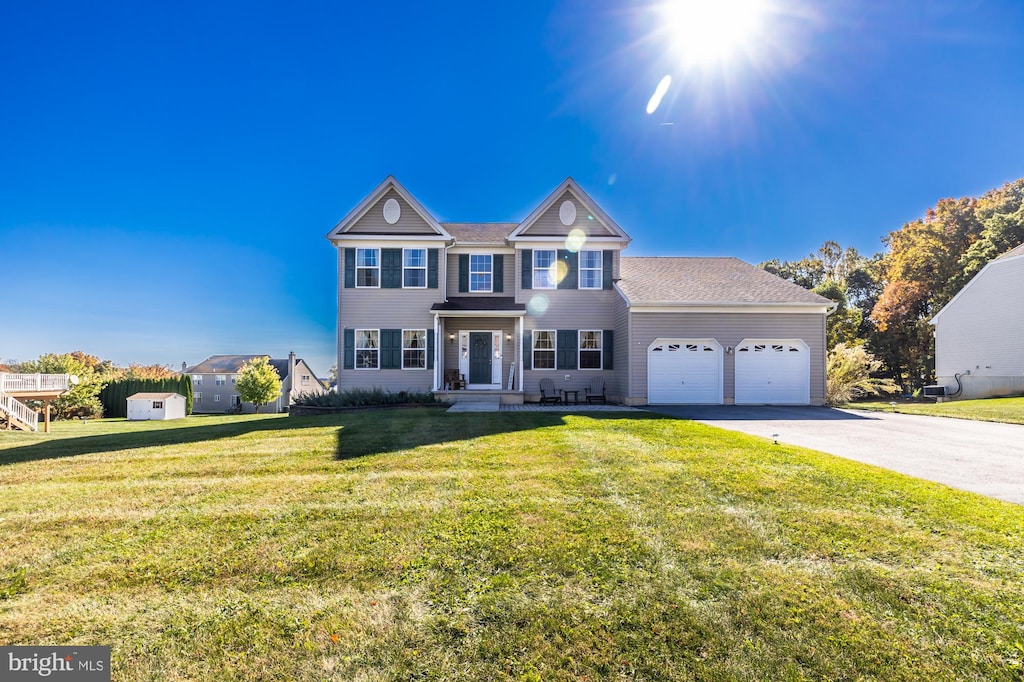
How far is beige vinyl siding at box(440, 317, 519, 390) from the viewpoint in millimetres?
16750

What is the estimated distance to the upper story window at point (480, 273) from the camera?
17.2 m

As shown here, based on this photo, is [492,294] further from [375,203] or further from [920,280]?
Result: [920,280]

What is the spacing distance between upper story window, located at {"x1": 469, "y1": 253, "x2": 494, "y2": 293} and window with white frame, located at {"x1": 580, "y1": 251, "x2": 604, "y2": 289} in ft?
12.0

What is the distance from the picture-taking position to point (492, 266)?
17250 mm

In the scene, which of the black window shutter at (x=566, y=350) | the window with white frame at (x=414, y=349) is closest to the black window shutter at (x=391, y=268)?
the window with white frame at (x=414, y=349)

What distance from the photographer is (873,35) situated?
1284 centimetres

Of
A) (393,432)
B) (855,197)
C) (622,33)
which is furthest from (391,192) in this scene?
(855,197)

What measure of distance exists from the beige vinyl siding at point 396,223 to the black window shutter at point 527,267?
3.78 m

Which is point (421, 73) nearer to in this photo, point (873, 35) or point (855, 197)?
point (873, 35)

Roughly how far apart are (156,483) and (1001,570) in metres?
8.22

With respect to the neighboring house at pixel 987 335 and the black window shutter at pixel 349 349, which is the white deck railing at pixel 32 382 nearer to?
the black window shutter at pixel 349 349

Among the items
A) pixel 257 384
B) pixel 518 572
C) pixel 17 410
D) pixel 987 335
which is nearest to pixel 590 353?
pixel 518 572

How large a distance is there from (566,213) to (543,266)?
229 centimetres

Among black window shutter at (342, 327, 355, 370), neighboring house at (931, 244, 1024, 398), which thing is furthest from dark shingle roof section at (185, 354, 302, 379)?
Answer: neighboring house at (931, 244, 1024, 398)
